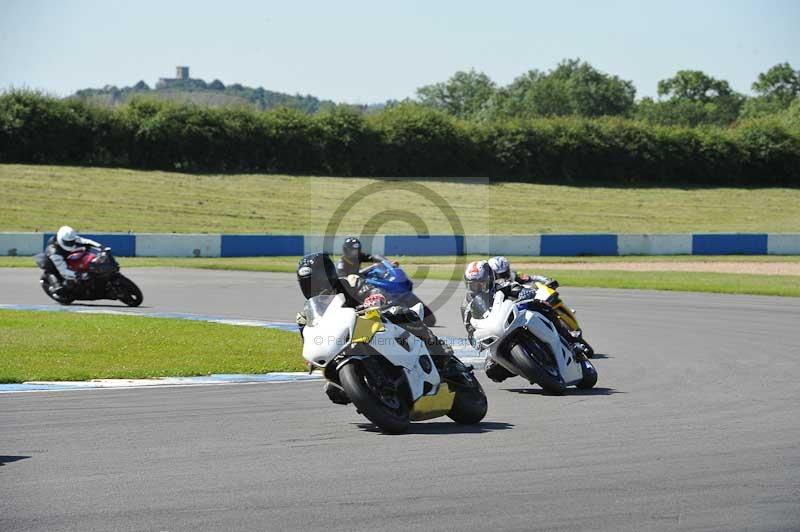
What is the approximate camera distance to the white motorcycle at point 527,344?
11.0 metres

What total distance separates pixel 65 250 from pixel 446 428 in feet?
41.4

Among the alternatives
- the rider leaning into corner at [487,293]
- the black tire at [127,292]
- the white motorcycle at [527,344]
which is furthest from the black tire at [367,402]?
the black tire at [127,292]

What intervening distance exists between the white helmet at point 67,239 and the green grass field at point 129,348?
2357mm

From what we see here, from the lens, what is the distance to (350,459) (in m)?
7.66

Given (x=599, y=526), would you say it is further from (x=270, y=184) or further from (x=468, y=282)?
(x=270, y=184)

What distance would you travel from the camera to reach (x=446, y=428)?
30.2 feet

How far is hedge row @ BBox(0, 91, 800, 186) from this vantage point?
53.3 meters

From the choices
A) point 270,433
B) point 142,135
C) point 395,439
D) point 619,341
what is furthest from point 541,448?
point 142,135

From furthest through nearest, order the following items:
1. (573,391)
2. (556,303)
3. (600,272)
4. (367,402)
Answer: (600,272) < (556,303) < (573,391) < (367,402)

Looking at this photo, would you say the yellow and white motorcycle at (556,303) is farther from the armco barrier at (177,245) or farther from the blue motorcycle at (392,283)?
the armco barrier at (177,245)

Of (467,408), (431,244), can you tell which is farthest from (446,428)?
(431,244)

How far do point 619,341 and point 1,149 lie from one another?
40330 mm

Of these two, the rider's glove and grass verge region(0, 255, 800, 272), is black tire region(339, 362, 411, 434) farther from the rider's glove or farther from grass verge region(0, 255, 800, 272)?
grass verge region(0, 255, 800, 272)

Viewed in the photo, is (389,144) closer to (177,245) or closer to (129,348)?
(177,245)
